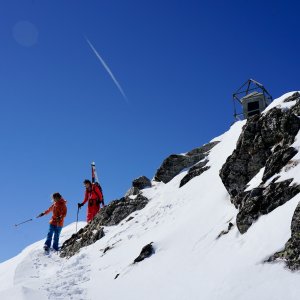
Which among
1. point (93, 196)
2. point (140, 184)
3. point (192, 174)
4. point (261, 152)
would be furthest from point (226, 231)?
point (93, 196)

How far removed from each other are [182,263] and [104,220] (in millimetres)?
10115

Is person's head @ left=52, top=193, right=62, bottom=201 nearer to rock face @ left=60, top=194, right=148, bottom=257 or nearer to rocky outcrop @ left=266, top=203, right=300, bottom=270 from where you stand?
rock face @ left=60, top=194, right=148, bottom=257

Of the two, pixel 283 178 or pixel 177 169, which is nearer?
pixel 283 178

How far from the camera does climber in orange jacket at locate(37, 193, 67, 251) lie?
17031 millimetres

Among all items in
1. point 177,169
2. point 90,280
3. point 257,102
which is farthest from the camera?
point 257,102

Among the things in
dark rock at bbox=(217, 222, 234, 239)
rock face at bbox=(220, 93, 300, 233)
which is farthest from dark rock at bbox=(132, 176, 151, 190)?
dark rock at bbox=(217, 222, 234, 239)

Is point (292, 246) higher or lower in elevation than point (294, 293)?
higher

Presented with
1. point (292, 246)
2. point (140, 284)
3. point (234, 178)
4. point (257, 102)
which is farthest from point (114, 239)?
point (257, 102)

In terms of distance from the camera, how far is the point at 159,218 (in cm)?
1430

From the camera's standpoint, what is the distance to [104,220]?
1803cm

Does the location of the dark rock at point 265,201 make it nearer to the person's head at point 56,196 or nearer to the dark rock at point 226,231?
the dark rock at point 226,231

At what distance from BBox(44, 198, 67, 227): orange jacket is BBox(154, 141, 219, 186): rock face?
620 centimetres

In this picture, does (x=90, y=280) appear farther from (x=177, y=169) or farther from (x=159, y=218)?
(x=177, y=169)

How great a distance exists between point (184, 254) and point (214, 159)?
10578mm
